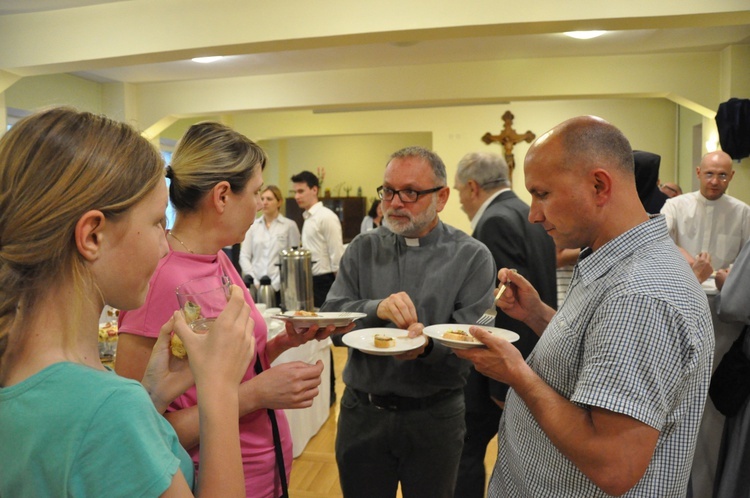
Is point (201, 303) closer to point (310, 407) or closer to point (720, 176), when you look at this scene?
point (310, 407)

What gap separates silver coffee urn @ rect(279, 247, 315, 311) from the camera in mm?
3831

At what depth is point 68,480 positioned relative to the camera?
625 mm

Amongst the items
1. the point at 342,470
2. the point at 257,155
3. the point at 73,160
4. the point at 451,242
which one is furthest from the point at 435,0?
the point at 73,160

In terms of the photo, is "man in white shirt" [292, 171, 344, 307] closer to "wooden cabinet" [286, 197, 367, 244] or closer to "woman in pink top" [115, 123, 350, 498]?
"woman in pink top" [115, 123, 350, 498]

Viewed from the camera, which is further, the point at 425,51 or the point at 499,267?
the point at 425,51

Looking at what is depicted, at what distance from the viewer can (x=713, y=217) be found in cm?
421

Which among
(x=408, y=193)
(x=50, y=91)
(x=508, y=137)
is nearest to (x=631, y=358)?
(x=408, y=193)

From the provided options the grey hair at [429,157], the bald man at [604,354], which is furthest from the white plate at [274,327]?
the bald man at [604,354]

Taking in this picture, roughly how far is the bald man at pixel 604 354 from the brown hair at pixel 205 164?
67cm

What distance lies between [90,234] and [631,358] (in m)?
0.86

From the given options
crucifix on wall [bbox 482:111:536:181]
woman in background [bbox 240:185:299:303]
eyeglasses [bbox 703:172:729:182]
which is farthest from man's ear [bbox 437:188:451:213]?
crucifix on wall [bbox 482:111:536:181]

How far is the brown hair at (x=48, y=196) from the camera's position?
671mm

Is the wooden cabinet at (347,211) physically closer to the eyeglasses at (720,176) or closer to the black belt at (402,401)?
the eyeglasses at (720,176)

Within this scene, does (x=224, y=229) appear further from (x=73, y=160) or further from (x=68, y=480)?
(x=68, y=480)
